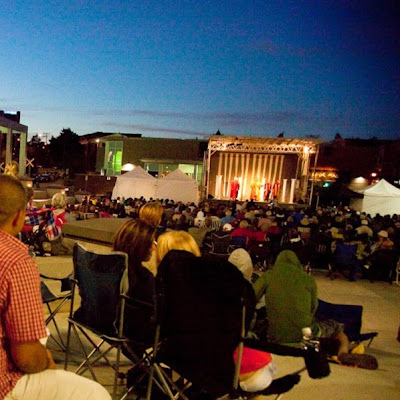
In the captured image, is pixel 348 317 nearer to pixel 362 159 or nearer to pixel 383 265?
pixel 383 265

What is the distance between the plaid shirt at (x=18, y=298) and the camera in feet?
4.59

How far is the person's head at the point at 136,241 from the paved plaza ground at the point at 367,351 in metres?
0.99

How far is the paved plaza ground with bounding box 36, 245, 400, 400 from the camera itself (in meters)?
3.16

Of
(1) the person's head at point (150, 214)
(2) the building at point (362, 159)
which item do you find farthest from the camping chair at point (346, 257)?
(2) the building at point (362, 159)

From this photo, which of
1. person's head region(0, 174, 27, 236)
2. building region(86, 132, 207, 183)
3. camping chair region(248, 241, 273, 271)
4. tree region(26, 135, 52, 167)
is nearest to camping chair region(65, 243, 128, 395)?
person's head region(0, 174, 27, 236)

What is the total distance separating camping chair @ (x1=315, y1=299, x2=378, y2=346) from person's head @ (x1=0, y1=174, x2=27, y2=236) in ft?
11.4

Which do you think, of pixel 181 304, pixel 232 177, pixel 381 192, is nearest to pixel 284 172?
pixel 232 177

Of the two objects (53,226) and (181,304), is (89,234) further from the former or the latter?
(181,304)

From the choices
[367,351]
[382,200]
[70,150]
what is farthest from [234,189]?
[70,150]

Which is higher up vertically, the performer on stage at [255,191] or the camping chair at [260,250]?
the performer on stage at [255,191]

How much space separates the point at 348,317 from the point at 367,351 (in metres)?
0.55

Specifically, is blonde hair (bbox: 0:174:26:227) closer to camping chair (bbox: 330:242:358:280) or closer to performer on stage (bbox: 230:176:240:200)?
camping chair (bbox: 330:242:358:280)

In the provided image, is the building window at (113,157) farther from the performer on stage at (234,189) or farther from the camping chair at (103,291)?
the camping chair at (103,291)

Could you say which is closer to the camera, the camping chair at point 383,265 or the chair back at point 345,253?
the chair back at point 345,253
